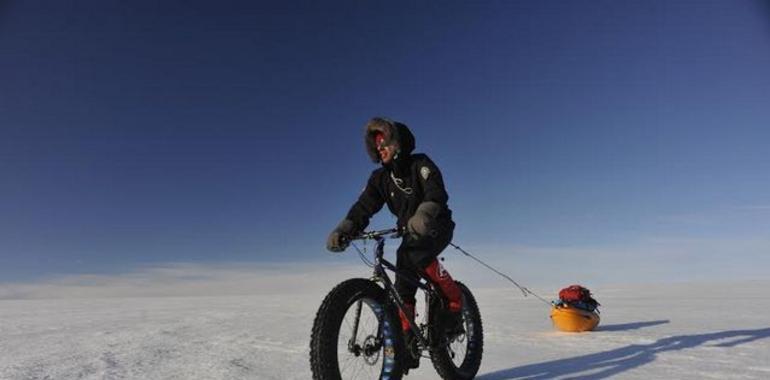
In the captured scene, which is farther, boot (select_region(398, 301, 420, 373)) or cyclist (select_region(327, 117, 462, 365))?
cyclist (select_region(327, 117, 462, 365))

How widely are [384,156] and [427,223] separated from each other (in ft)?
3.00

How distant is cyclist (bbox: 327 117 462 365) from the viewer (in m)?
3.73

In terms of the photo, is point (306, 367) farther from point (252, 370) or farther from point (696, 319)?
point (696, 319)

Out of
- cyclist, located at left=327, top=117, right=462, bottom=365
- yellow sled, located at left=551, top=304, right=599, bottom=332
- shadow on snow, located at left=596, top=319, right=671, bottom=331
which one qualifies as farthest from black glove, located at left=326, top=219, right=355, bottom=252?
shadow on snow, located at left=596, top=319, right=671, bottom=331

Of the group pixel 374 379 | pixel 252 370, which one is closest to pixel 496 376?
pixel 374 379

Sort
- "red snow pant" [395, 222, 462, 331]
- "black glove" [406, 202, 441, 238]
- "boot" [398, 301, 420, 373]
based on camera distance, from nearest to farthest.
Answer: "black glove" [406, 202, 441, 238] < "boot" [398, 301, 420, 373] < "red snow pant" [395, 222, 462, 331]

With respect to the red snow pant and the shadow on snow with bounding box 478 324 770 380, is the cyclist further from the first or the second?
the shadow on snow with bounding box 478 324 770 380

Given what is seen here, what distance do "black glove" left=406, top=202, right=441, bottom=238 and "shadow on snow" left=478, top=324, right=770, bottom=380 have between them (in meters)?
1.75

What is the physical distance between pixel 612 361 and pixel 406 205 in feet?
8.81

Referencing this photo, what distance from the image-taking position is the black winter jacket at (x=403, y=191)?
12.1 ft

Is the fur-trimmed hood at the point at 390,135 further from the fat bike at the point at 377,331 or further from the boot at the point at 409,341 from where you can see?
the boot at the point at 409,341

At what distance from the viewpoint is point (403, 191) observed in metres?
3.99

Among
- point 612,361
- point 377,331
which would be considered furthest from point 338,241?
point 612,361

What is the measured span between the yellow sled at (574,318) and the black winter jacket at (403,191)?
13.9ft
